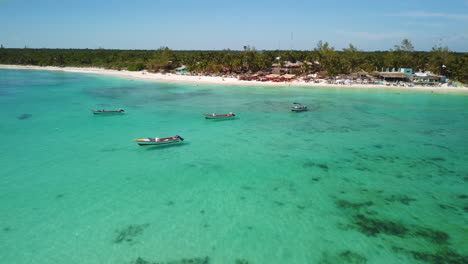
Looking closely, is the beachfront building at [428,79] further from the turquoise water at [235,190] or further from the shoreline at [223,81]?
the turquoise water at [235,190]

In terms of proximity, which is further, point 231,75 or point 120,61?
point 120,61

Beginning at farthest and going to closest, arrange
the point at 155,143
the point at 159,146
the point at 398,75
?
the point at 398,75
the point at 159,146
the point at 155,143

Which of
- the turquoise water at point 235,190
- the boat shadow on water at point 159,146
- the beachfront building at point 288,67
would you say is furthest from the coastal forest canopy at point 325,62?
the boat shadow on water at point 159,146

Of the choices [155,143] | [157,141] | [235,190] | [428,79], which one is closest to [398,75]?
[428,79]

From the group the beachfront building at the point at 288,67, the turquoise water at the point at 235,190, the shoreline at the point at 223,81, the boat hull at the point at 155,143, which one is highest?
the beachfront building at the point at 288,67

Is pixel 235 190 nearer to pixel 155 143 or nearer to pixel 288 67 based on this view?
pixel 155 143

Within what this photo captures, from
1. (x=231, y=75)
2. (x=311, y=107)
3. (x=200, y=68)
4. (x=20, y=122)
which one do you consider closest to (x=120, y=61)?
(x=200, y=68)

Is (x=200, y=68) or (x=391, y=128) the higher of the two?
(x=200, y=68)

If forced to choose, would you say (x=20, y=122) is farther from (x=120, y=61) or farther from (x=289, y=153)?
(x=120, y=61)
